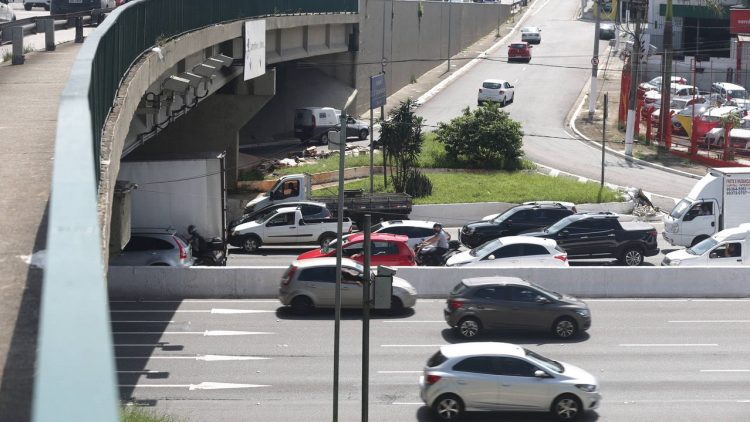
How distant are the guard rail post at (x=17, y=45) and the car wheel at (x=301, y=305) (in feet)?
25.3

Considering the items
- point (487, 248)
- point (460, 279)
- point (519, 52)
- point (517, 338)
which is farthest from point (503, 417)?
point (519, 52)

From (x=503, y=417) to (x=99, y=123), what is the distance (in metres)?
7.96

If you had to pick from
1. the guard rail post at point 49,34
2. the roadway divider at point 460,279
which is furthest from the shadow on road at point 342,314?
the guard rail post at point 49,34

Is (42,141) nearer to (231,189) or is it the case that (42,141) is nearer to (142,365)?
(142,365)

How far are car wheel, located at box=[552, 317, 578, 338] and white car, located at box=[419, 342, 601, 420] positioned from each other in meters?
4.58

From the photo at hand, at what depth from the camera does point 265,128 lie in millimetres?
50312

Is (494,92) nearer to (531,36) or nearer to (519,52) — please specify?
(519,52)

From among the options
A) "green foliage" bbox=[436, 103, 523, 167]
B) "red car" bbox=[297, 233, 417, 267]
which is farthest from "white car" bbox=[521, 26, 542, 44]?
"red car" bbox=[297, 233, 417, 267]

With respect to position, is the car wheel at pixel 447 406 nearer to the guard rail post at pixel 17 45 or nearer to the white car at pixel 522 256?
the white car at pixel 522 256

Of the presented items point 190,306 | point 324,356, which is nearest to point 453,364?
point 324,356

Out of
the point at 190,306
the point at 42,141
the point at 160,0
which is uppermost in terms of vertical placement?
the point at 160,0

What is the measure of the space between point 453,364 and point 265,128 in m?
35.1

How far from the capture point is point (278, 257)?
29672mm

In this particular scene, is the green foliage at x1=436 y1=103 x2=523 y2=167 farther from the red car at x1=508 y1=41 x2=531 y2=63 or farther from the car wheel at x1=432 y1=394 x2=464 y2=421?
the red car at x1=508 y1=41 x2=531 y2=63
